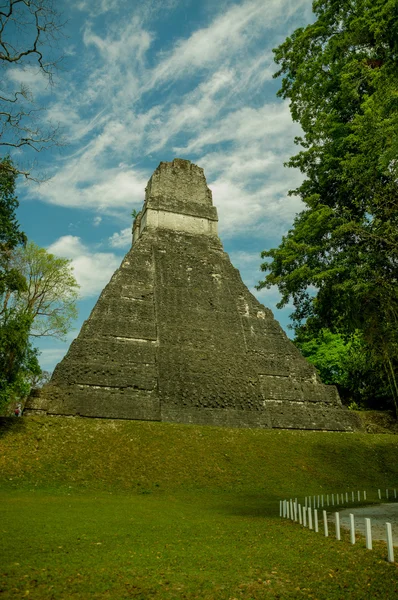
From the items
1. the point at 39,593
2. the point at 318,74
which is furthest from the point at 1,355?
the point at 318,74

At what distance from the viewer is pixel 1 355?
13453mm

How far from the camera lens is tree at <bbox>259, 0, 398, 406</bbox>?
40.1ft

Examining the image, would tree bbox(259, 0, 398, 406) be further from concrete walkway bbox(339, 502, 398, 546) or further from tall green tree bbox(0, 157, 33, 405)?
tall green tree bbox(0, 157, 33, 405)

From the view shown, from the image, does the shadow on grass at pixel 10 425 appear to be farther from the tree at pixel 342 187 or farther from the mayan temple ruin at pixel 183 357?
the tree at pixel 342 187

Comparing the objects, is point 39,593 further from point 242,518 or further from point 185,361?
point 185,361

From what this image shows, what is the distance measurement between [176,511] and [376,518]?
405 centimetres

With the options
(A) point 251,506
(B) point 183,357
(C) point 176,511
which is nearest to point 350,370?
(B) point 183,357

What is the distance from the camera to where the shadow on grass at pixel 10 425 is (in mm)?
13750

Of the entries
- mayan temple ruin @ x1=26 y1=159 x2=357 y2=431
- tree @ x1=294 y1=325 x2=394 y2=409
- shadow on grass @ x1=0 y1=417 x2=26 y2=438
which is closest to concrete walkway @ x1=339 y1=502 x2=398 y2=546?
mayan temple ruin @ x1=26 y1=159 x2=357 y2=431

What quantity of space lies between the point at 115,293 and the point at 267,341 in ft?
23.4

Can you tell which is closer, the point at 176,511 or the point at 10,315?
the point at 176,511

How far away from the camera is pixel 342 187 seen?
14094 mm

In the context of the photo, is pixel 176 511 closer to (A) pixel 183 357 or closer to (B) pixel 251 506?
(B) pixel 251 506

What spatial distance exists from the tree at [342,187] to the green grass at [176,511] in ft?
15.6
